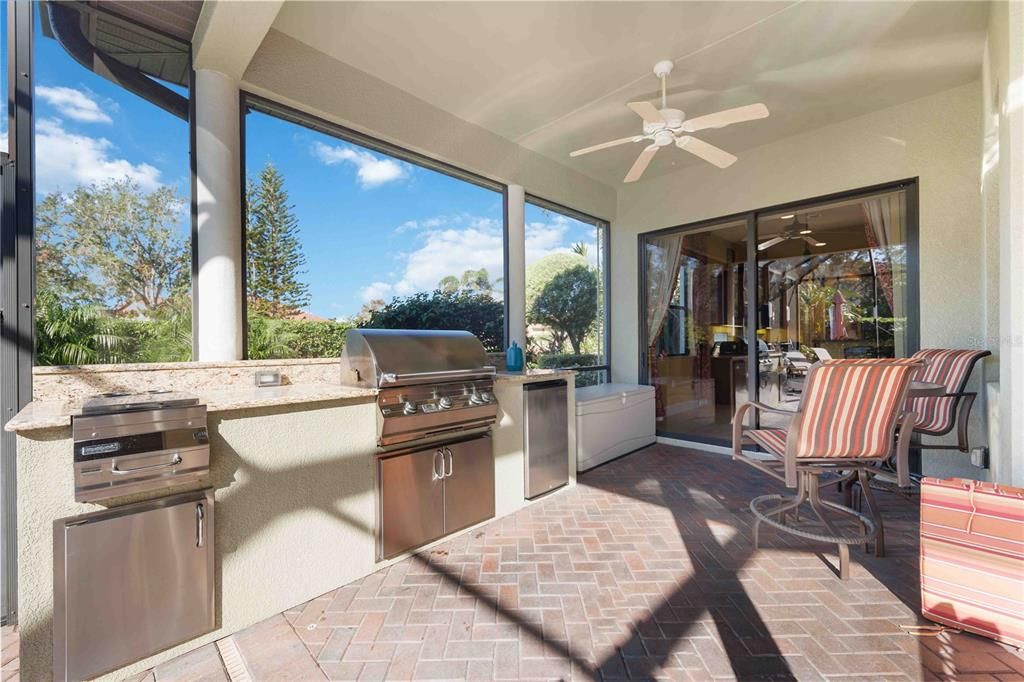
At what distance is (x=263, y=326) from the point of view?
2.88 meters

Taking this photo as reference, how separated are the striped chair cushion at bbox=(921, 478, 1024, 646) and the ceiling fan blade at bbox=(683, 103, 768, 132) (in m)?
2.22

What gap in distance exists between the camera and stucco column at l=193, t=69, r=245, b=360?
2.55 meters

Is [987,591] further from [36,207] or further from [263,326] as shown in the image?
[36,207]

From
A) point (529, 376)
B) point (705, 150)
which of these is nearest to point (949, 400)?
point (705, 150)

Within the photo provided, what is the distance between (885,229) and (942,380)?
1.59 m

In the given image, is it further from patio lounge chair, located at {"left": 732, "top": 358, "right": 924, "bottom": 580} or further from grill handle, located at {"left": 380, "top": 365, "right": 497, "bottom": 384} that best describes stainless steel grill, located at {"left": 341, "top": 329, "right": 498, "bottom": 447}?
patio lounge chair, located at {"left": 732, "top": 358, "right": 924, "bottom": 580}

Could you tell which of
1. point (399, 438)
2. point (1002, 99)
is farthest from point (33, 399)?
point (1002, 99)

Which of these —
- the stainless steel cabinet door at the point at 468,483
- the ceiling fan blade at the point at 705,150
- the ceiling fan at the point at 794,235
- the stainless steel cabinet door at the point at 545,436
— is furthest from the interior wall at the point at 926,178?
the stainless steel cabinet door at the point at 468,483

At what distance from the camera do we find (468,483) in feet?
9.47

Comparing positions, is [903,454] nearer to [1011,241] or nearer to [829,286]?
[1011,241]

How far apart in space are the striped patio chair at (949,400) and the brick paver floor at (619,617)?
721mm

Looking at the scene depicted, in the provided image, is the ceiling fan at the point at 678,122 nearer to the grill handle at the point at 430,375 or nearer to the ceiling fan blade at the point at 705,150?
the ceiling fan blade at the point at 705,150

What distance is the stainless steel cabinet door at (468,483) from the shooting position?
2.76 metres

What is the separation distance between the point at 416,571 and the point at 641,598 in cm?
123
